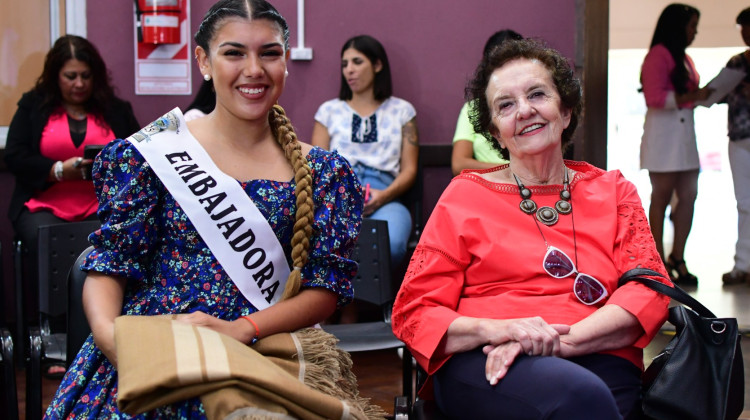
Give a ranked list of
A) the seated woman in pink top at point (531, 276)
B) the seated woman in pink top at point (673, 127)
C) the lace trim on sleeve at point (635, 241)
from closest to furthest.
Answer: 1. the seated woman in pink top at point (531, 276)
2. the lace trim on sleeve at point (635, 241)
3. the seated woman in pink top at point (673, 127)

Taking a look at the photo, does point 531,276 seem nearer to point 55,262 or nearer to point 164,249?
point 164,249

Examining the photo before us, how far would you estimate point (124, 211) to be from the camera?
1730mm

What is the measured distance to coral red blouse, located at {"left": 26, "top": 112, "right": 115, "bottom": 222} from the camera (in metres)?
3.88

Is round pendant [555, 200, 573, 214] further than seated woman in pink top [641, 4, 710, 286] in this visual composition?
No

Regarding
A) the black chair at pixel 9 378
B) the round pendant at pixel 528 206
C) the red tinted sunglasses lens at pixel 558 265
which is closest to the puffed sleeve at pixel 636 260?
the red tinted sunglasses lens at pixel 558 265

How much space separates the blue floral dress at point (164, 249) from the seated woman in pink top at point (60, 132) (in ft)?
7.29

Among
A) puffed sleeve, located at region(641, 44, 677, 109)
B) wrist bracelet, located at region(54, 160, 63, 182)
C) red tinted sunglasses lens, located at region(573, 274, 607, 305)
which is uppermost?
puffed sleeve, located at region(641, 44, 677, 109)

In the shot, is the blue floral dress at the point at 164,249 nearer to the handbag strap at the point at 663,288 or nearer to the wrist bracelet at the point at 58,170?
the handbag strap at the point at 663,288

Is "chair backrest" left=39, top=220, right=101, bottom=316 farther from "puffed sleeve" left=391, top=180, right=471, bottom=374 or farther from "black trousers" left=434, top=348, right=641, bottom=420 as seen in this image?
"black trousers" left=434, top=348, right=641, bottom=420

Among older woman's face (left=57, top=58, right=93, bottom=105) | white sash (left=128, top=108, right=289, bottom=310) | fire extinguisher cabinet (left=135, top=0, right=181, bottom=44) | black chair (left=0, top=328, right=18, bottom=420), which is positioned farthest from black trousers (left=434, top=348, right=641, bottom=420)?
fire extinguisher cabinet (left=135, top=0, right=181, bottom=44)

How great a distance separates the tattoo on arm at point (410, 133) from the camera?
4.19 m

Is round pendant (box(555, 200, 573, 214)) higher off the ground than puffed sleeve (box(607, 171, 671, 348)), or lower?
higher

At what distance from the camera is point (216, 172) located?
184cm

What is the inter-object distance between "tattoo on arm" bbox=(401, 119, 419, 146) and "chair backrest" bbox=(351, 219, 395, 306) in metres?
1.38
